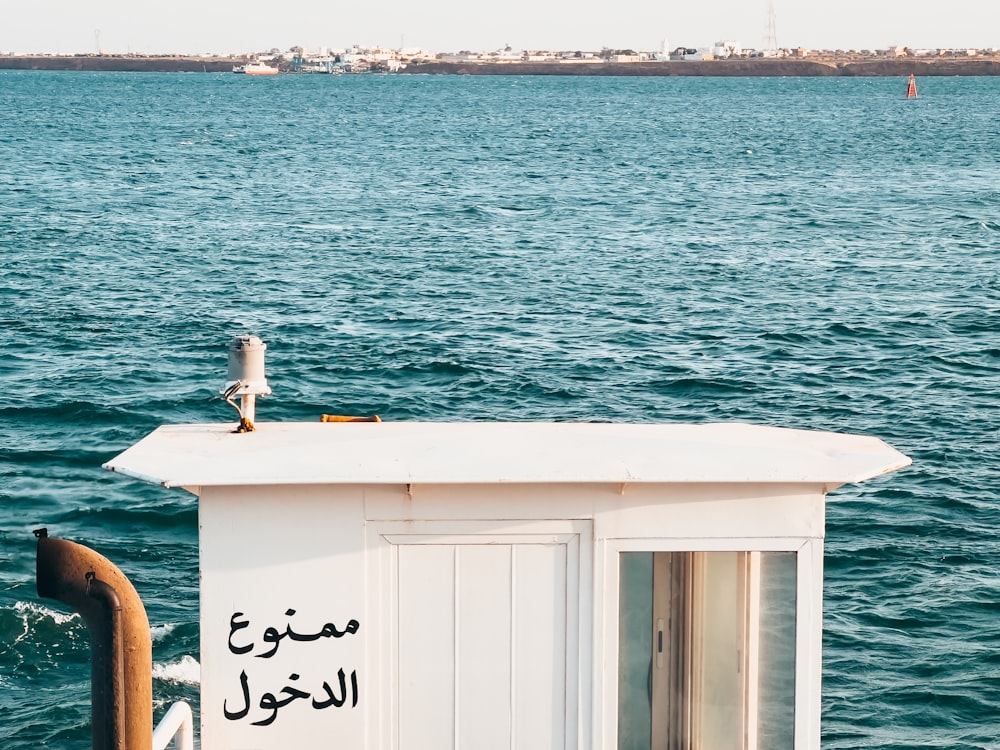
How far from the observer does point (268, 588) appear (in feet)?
23.3

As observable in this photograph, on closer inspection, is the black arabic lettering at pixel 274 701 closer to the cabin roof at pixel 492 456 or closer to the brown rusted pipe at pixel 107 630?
the brown rusted pipe at pixel 107 630

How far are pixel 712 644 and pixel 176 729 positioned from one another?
8.91 ft

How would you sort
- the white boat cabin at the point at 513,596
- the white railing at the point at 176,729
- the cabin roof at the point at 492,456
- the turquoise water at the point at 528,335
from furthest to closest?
the turquoise water at the point at 528,335 < the white boat cabin at the point at 513,596 < the cabin roof at the point at 492,456 < the white railing at the point at 176,729

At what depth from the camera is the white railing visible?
6.57 metres

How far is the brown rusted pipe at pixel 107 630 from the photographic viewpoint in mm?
6449

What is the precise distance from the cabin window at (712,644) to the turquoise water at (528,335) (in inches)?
361

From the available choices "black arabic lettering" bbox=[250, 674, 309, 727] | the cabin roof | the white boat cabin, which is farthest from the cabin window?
"black arabic lettering" bbox=[250, 674, 309, 727]

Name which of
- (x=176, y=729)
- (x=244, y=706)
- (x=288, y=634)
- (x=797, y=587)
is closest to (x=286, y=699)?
(x=244, y=706)

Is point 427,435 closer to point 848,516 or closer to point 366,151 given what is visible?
point 848,516

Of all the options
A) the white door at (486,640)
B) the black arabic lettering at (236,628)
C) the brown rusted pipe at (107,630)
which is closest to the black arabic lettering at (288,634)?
the black arabic lettering at (236,628)

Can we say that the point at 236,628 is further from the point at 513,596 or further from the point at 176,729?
the point at 513,596

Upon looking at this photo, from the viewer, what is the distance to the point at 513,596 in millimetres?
7234

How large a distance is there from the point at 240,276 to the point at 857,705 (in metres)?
32.7

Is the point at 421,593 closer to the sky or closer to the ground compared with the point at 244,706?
closer to the sky
